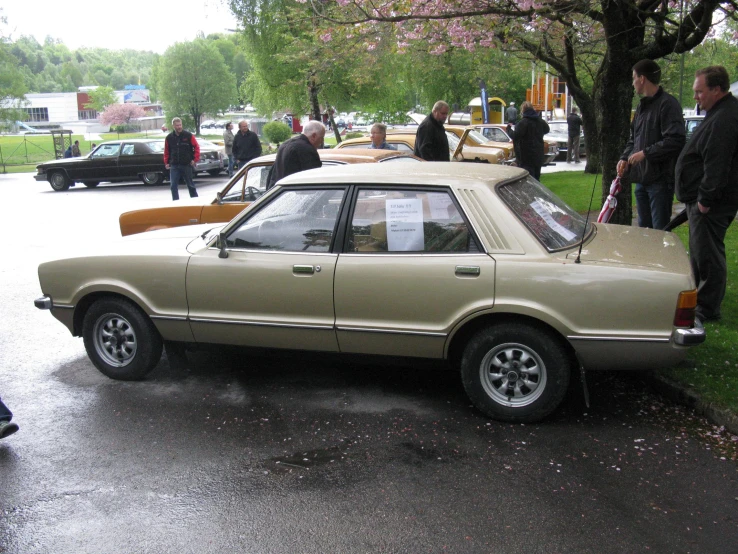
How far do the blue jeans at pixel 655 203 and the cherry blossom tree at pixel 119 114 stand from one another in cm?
11474

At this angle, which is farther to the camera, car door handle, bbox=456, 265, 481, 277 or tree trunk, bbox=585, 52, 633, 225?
tree trunk, bbox=585, 52, 633, 225

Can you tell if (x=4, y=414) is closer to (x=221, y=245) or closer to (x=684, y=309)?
(x=221, y=245)

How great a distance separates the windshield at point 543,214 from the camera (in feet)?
15.9

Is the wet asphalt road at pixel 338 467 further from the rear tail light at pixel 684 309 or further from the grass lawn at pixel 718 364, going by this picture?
the rear tail light at pixel 684 309

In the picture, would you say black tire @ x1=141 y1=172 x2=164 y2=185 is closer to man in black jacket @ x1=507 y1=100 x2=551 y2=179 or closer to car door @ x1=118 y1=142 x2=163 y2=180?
car door @ x1=118 y1=142 x2=163 y2=180

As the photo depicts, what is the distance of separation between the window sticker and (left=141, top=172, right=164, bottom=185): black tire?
2107 centimetres

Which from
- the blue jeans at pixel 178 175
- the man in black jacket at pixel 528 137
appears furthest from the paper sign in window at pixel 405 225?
the blue jeans at pixel 178 175

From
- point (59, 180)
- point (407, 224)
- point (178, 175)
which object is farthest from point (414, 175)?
point (59, 180)

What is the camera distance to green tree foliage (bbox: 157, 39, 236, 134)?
3017 inches

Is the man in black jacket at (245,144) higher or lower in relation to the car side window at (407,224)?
higher

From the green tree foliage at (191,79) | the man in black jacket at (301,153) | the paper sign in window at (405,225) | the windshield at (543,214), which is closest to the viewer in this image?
the windshield at (543,214)

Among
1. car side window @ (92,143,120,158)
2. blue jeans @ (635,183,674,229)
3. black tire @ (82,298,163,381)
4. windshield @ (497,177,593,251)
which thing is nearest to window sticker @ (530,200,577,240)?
windshield @ (497,177,593,251)

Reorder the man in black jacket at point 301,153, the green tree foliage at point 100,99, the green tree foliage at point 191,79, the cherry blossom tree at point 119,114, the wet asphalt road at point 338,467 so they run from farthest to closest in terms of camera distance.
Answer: the green tree foliage at point 100,99
the cherry blossom tree at point 119,114
the green tree foliage at point 191,79
the man in black jacket at point 301,153
the wet asphalt road at point 338,467

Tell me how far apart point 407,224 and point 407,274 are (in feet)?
1.18
